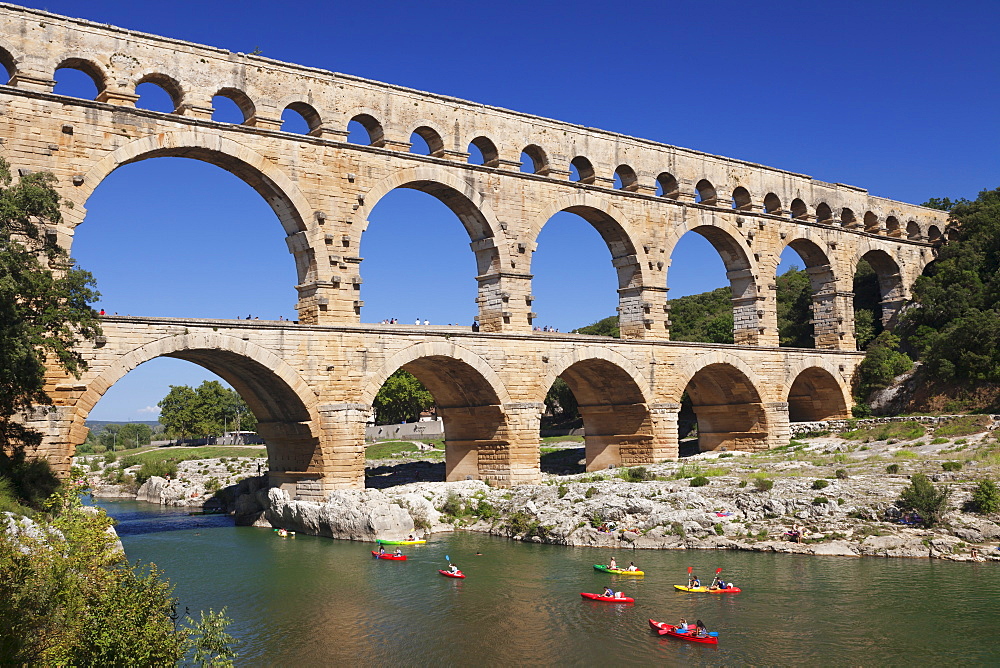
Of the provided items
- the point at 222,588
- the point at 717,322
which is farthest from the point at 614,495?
the point at 717,322

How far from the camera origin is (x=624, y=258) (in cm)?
3584

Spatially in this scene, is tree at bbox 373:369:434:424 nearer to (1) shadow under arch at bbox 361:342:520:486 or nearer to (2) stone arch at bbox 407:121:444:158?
(1) shadow under arch at bbox 361:342:520:486

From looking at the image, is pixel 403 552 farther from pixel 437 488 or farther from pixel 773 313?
pixel 773 313

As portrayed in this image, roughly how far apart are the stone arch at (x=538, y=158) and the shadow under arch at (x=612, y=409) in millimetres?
7098

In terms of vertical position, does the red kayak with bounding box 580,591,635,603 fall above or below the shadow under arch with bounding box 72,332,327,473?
below

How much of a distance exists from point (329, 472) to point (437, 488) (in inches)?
167

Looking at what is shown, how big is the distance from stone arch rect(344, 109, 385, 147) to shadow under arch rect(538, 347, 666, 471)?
34.7 ft

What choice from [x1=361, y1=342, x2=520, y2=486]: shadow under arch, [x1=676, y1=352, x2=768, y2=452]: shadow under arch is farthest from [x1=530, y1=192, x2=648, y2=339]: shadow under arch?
[x1=361, y1=342, x2=520, y2=486]: shadow under arch

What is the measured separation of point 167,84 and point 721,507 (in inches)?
807

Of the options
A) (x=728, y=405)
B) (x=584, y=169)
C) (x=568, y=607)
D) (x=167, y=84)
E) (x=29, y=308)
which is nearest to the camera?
(x=568, y=607)

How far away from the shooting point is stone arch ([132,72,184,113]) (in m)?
25.5

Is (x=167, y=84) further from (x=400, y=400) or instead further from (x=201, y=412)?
(x=201, y=412)

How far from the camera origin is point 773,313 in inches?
1548

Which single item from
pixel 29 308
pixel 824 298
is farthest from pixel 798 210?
pixel 29 308
